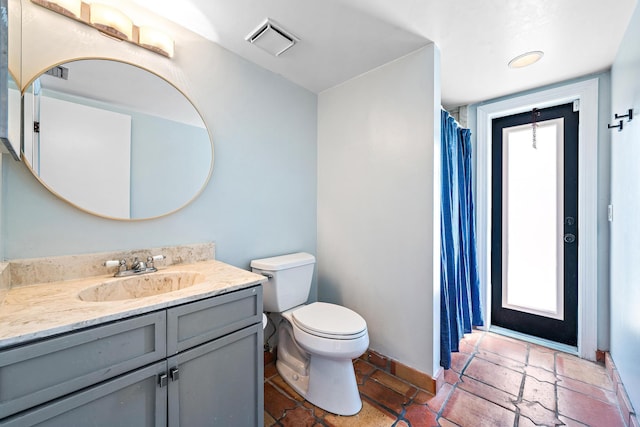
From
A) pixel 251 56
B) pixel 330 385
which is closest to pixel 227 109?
pixel 251 56

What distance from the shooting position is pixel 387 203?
5.96 feet

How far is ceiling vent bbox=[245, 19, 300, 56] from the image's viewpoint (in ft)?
4.72

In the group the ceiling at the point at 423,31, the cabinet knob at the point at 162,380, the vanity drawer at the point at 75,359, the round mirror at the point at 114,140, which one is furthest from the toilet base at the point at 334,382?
the ceiling at the point at 423,31

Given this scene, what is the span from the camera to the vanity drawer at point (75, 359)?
0.65 meters

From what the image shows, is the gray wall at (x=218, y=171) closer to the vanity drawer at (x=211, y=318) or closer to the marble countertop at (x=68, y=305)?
the marble countertop at (x=68, y=305)

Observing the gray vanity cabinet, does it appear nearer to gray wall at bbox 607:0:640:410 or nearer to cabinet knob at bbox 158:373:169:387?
cabinet knob at bbox 158:373:169:387

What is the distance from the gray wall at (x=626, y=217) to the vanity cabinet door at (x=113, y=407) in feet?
6.76

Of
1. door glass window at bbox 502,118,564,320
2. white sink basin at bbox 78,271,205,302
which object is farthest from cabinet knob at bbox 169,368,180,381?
door glass window at bbox 502,118,564,320

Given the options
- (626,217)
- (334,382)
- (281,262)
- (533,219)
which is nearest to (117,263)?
(281,262)

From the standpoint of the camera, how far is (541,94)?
2109mm

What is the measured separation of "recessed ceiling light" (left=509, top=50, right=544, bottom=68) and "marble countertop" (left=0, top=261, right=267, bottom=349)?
7.04 feet

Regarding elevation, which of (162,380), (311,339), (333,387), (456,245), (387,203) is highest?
(387,203)

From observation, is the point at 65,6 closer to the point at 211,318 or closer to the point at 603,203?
the point at 211,318

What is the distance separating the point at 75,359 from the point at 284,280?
3.52 feet
